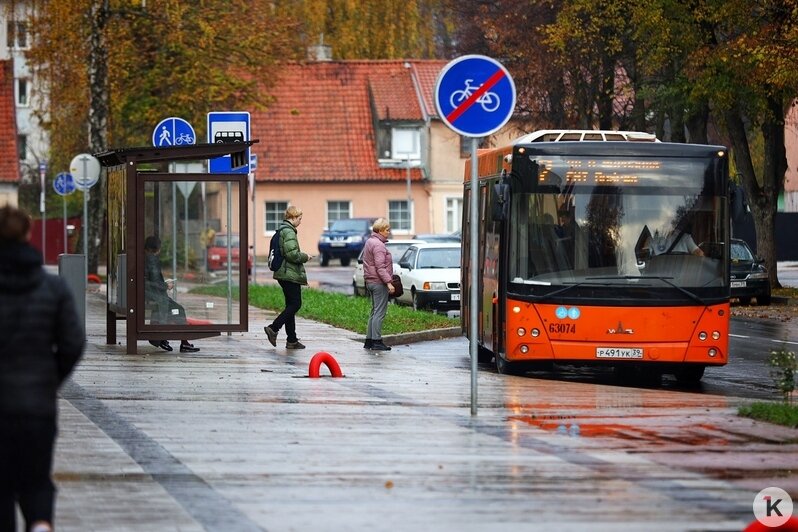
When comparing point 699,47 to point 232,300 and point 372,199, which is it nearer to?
point 232,300

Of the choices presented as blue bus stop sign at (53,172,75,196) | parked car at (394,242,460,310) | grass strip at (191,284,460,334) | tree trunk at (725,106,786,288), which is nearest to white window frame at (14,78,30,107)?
blue bus stop sign at (53,172,75,196)

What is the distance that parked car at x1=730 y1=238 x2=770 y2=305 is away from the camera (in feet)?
121

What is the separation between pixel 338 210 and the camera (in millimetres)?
75500

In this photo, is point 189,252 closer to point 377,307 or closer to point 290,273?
point 290,273

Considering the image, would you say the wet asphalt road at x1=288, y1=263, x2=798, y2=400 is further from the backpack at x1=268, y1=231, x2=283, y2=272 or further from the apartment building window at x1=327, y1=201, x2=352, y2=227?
the apartment building window at x1=327, y1=201, x2=352, y2=227

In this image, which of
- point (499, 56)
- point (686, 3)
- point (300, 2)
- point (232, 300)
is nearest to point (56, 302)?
point (232, 300)

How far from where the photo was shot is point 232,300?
2114 cm

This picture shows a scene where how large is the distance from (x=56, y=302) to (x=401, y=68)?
221ft

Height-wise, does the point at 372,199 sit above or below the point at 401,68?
below

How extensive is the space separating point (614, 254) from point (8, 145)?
203ft

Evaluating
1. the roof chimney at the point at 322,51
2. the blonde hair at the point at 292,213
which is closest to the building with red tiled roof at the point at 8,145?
the roof chimney at the point at 322,51

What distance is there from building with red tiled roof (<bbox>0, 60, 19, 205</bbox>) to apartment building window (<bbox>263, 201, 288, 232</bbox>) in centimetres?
1149

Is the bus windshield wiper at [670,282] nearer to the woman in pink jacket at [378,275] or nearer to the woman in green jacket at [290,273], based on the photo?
the woman in pink jacket at [378,275]

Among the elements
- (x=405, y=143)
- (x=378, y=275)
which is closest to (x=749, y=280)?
(x=378, y=275)
